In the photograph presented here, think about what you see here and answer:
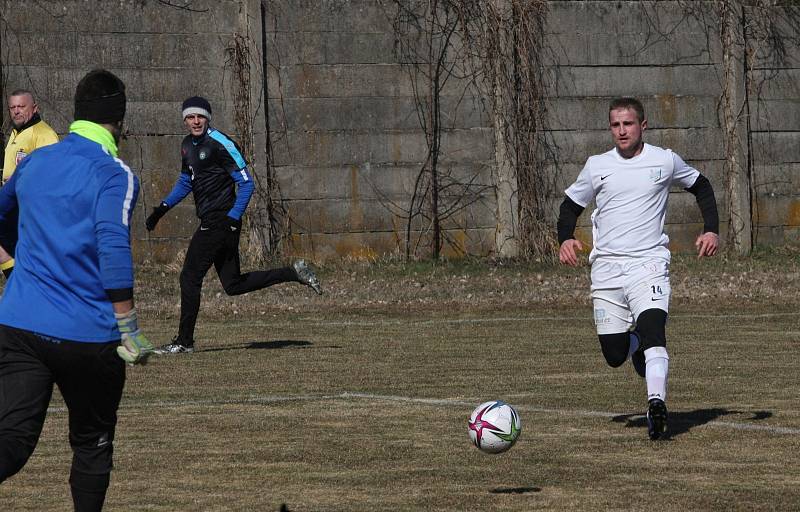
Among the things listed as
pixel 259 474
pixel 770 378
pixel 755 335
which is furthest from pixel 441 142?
pixel 259 474

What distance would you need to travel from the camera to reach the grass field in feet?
25.4

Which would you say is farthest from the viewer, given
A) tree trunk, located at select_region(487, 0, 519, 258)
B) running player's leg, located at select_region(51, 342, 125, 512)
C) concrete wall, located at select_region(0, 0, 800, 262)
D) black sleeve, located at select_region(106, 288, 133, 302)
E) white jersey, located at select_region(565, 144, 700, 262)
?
tree trunk, located at select_region(487, 0, 519, 258)

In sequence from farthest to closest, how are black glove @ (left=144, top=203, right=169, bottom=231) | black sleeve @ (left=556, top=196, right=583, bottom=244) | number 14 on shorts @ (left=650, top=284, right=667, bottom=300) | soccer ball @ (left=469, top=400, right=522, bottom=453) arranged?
black glove @ (left=144, top=203, right=169, bottom=231) < black sleeve @ (left=556, top=196, right=583, bottom=244) < number 14 on shorts @ (left=650, top=284, right=667, bottom=300) < soccer ball @ (left=469, top=400, right=522, bottom=453)

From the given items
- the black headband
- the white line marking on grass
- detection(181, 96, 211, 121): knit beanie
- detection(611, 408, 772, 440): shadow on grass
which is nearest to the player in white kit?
detection(611, 408, 772, 440): shadow on grass

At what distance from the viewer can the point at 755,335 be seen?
1531 centimetres

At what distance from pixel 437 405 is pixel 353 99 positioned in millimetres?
10014

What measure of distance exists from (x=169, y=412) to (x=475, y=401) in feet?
7.29

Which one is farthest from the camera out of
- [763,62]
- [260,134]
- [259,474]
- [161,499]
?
[763,62]

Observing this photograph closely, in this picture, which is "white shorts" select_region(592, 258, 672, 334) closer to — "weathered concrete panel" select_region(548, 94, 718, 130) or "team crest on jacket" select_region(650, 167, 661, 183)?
"team crest on jacket" select_region(650, 167, 661, 183)

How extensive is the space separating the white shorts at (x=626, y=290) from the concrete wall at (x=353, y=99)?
411 inches

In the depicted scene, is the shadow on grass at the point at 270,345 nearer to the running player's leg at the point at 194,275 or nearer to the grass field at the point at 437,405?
the grass field at the point at 437,405

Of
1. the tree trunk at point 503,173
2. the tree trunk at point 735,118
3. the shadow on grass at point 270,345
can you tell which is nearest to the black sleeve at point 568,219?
the shadow on grass at point 270,345

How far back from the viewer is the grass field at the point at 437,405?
25.4 feet

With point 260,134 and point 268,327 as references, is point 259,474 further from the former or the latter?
point 260,134
